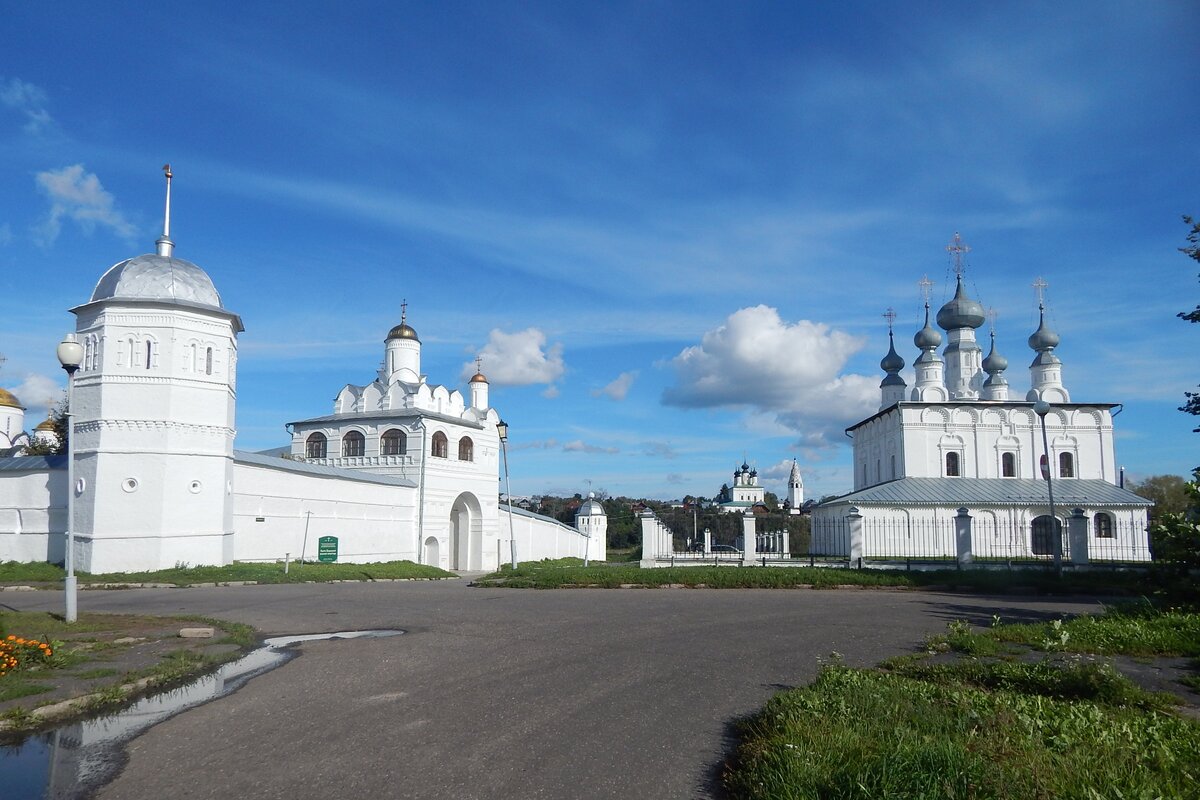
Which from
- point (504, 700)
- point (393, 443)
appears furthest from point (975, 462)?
point (504, 700)

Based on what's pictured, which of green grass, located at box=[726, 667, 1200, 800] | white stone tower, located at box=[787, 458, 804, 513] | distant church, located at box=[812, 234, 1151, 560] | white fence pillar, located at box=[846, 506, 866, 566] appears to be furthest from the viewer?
white stone tower, located at box=[787, 458, 804, 513]

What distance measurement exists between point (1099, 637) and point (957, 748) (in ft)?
18.3

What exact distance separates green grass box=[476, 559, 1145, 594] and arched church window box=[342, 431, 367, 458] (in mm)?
17670

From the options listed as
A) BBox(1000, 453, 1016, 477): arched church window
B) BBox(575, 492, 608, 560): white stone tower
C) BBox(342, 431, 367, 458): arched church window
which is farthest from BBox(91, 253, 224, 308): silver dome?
BBox(1000, 453, 1016, 477): arched church window

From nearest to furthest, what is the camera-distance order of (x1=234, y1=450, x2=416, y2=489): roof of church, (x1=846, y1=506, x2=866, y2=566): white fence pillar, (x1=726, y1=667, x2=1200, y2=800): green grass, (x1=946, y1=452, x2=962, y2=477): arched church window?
(x1=726, y1=667, x2=1200, y2=800): green grass
(x1=846, y1=506, x2=866, y2=566): white fence pillar
(x1=234, y1=450, x2=416, y2=489): roof of church
(x1=946, y1=452, x2=962, y2=477): arched church window

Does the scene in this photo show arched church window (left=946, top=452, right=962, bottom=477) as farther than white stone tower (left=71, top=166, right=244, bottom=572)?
Yes

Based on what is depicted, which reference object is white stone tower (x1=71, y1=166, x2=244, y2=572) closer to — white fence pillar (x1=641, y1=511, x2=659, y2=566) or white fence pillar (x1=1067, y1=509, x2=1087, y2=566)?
white fence pillar (x1=641, y1=511, x2=659, y2=566)

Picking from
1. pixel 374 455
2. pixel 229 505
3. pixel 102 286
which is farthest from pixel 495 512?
pixel 102 286

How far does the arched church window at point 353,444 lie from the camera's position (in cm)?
3569

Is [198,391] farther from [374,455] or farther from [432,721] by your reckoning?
[432,721]

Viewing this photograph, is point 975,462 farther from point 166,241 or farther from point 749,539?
point 166,241

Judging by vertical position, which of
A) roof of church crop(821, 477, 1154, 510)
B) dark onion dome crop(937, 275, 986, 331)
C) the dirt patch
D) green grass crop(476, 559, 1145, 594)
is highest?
dark onion dome crop(937, 275, 986, 331)

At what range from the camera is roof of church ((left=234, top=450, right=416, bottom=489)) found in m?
25.6

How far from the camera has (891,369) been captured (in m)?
44.8
